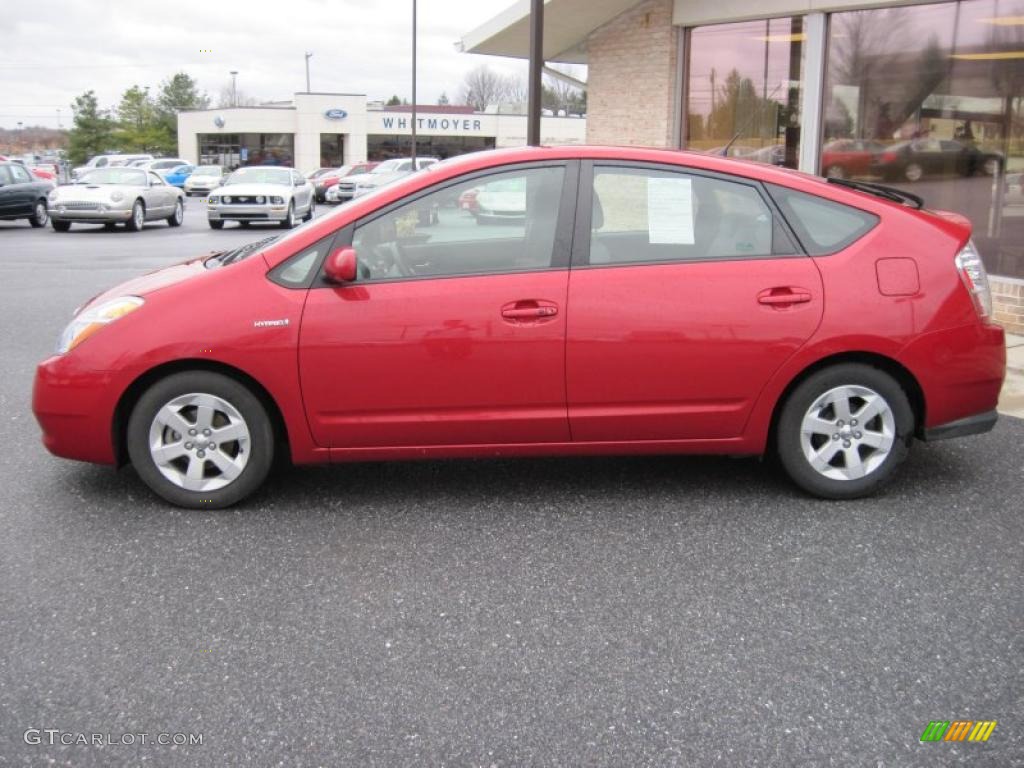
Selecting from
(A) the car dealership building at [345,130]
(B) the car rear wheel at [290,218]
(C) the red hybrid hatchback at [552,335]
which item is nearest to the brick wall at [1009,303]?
(C) the red hybrid hatchback at [552,335]

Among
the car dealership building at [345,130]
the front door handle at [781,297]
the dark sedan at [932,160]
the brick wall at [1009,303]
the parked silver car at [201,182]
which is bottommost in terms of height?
the brick wall at [1009,303]

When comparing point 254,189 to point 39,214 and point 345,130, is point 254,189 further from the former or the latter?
point 345,130

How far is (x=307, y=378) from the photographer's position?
4449 millimetres

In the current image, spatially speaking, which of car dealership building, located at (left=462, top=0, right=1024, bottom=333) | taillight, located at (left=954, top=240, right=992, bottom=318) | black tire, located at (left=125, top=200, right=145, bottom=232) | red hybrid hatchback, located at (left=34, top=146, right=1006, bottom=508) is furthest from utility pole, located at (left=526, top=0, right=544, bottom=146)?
black tire, located at (left=125, top=200, right=145, bottom=232)

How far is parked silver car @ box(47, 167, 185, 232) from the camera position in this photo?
22.6m

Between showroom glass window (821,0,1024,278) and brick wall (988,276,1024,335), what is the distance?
1.93ft

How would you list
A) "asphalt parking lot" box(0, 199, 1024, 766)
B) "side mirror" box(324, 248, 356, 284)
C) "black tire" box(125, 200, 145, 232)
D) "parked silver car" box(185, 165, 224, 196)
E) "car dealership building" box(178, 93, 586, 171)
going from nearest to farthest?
"asphalt parking lot" box(0, 199, 1024, 766)
"side mirror" box(324, 248, 356, 284)
"black tire" box(125, 200, 145, 232)
"parked silver car" box(185, 165, 224, 196)
"car dealership building" box(178, 93, 586, 171)

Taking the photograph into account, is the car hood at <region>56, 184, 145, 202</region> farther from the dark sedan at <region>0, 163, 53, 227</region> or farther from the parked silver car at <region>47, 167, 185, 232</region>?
the dark sedan at <region>0, 163, 53, 227</region>

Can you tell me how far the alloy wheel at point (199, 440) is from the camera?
14.7 feet

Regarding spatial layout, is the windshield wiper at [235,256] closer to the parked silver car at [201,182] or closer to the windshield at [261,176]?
the windshield at [261,176]

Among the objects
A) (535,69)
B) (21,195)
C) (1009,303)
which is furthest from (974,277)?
(21,195)

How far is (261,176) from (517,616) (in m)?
23.6

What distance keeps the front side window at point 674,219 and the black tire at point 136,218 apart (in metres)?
21.1

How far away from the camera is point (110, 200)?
897 inches
